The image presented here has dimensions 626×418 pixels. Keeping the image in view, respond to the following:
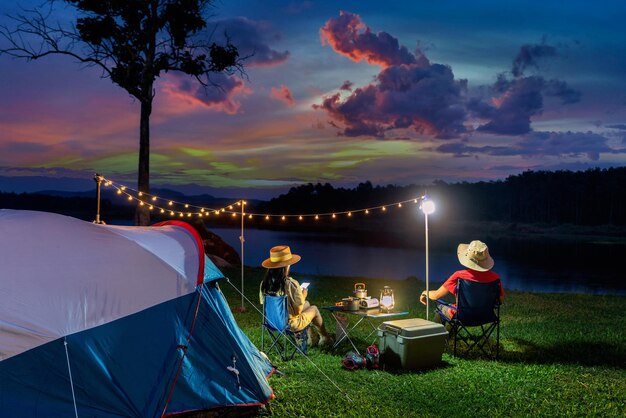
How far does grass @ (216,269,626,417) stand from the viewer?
15.5ft

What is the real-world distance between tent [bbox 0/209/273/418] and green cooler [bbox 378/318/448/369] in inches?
67.0

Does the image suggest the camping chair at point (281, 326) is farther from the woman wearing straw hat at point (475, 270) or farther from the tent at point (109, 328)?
the woman wearing straw hat at point (475, 270)

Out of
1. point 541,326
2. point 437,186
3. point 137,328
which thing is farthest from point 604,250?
point 137,328

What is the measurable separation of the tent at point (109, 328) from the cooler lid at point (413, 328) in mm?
1720

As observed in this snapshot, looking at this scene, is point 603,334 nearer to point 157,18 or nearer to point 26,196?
point 157,18

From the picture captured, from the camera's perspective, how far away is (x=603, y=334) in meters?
7.66

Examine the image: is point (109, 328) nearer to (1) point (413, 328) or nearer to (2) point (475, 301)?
(1) point (413, 328)

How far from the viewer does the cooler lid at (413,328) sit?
5.79 m

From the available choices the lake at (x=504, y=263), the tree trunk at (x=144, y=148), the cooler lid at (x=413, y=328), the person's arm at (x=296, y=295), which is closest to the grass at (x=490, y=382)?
the cooler lid at (x=413, y=328)

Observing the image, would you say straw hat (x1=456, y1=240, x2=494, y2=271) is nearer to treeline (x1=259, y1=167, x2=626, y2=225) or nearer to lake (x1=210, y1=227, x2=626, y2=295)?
lake (x1=210, y1=227, x2=626, y2=295)

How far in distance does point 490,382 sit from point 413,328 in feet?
2.99

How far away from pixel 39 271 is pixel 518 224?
65417mm

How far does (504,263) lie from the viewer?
116 feet

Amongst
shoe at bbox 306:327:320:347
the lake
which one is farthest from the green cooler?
the lake
